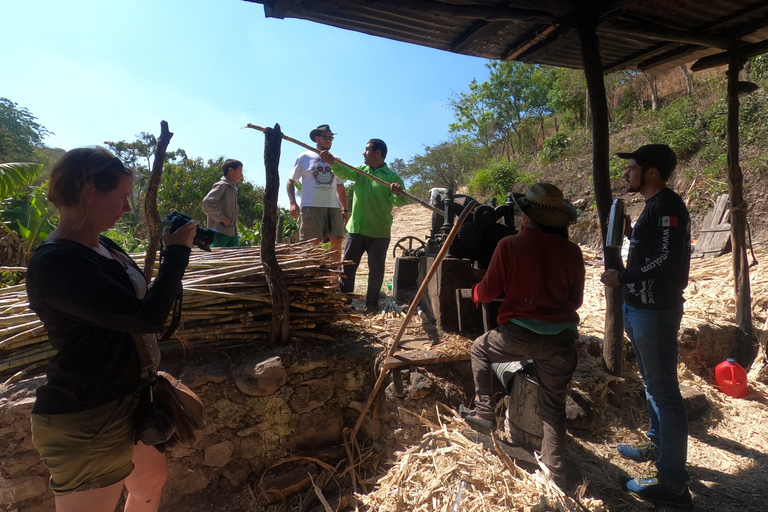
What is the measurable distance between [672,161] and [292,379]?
3.18 meters

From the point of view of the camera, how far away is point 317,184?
4859 millimetres

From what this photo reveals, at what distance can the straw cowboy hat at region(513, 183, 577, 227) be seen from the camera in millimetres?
2387

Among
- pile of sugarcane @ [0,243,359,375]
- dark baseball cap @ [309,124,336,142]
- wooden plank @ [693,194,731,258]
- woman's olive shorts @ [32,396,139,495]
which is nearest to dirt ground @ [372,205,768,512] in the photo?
wooden plank @ [693,194,731,258]

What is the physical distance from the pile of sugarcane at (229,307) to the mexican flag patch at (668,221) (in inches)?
97.5

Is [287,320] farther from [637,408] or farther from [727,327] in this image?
[727,327]

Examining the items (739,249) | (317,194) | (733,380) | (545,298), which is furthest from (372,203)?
(739,249)

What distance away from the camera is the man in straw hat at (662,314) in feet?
7.84

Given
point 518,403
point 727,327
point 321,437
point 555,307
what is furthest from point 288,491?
point 727,327

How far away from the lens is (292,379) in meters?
3.32

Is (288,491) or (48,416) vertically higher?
(48,416)

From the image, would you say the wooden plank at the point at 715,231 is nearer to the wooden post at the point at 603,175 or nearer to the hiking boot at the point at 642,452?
the wooden post at the point at 603,175

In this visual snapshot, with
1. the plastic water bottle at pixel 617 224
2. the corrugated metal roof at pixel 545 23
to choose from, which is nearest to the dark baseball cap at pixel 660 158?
the plastic water bottle at pixel 617 224

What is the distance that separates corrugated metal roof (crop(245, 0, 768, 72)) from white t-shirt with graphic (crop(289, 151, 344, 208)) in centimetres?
173

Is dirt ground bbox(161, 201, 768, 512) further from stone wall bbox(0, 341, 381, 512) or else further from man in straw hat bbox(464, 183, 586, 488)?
man in straw hat bbox(464, 183, 586, 488)
